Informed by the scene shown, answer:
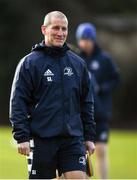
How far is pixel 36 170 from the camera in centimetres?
880

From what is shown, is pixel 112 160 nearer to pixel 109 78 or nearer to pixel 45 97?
pixel 109 78

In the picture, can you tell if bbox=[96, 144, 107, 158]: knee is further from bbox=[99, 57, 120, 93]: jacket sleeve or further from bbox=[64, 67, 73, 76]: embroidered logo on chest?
bbox=[64, 67, 73, 76]: embroidered logo on chest

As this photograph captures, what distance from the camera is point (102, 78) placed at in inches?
543

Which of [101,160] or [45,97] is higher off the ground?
[45,97]

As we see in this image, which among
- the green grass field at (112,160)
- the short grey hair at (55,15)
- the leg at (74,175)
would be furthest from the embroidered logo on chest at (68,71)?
the green grass field at (112,160)

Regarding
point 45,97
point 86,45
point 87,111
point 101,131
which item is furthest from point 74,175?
point 101,131

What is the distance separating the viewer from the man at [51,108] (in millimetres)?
8664

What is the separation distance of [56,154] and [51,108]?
0.51 m

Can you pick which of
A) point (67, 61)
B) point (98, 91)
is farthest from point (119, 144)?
point (67, 61)

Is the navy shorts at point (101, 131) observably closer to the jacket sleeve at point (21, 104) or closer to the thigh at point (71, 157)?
the thigh at point (71, 157)

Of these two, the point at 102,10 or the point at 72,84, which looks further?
the point at 102,10

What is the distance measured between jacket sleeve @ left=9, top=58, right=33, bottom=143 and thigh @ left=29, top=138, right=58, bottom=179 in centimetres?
21

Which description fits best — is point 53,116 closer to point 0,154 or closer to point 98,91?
point 98,91

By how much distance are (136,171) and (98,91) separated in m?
2.59
